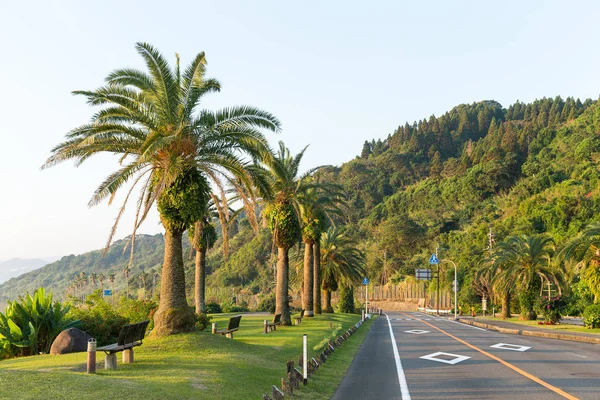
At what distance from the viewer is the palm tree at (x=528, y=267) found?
157ft

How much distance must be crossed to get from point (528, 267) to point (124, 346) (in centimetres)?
4202

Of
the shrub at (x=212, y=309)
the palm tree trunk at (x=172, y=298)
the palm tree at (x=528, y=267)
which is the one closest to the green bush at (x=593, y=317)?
the palm tree at (x=528, y=267)

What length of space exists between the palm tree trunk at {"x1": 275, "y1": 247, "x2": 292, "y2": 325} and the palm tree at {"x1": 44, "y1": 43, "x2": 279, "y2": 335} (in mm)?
12677

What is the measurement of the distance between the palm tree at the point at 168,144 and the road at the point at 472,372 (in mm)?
6985

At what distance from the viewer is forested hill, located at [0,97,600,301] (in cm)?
8669

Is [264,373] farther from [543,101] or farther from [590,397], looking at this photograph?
[543,101]

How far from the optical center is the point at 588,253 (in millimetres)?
36062

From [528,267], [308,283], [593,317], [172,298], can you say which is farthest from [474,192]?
[172,298]

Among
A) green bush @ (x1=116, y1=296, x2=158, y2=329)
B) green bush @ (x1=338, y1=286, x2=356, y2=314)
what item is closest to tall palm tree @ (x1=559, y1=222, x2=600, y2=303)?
green bush @ (x1=116, y1=296, x2=158, y2=329)

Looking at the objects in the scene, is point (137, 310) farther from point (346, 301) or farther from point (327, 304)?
point (346, 301)

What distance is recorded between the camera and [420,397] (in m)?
Answer: 11.8

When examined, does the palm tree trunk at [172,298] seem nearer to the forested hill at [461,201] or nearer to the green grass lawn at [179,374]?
the green grass lawn at [179,374]

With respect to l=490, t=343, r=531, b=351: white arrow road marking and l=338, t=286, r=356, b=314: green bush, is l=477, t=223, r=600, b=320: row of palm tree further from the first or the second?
l=490, t=343, r=531, b=351: white arrow road marking

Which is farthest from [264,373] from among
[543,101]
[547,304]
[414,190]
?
[543,101]
